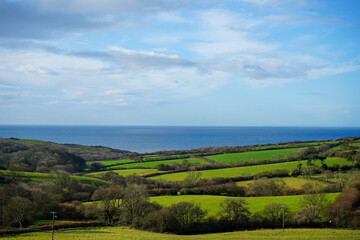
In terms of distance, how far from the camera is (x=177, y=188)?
55219mm

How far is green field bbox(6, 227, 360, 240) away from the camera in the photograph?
30.2 meters

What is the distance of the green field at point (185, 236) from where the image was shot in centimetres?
3022

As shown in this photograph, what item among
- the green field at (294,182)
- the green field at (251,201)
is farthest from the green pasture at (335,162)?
the green field at (251,201)

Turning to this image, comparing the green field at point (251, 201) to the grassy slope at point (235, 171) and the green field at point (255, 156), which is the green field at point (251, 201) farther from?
the green field at point (255, 156)

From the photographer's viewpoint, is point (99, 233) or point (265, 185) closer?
point (99, 233)

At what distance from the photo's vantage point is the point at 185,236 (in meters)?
33.1

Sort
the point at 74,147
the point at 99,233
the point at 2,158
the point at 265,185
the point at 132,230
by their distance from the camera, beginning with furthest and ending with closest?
the point at 74,147 → the point at 2,158 → the point at 265,185 → the point at 132,230 → the point at 99,233

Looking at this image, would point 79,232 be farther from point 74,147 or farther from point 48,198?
point 74,147

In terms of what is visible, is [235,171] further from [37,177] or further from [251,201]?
[37,177]

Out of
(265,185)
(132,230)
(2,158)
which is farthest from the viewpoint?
(2,158)

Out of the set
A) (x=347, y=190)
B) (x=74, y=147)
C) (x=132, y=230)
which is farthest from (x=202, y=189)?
(x=74, y=147)

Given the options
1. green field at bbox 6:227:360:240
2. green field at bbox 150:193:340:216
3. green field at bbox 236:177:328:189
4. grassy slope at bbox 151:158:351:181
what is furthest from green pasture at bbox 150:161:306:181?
green field at bbox 6:227:360:240

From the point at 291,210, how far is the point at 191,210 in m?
14.7

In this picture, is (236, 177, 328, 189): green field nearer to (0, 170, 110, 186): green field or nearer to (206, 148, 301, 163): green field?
(206, 148, 301, 163): green field
